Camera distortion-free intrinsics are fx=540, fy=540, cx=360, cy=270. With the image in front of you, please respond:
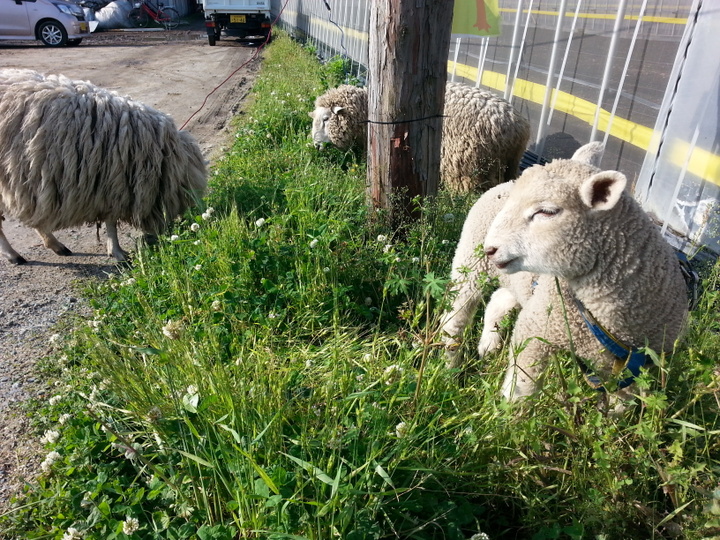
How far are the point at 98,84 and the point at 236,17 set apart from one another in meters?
9.65

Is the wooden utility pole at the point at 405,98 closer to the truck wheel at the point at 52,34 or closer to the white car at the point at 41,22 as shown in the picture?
the white car at the point at 41,22

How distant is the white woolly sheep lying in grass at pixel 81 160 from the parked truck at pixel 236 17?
16.7m

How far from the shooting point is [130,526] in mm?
1732

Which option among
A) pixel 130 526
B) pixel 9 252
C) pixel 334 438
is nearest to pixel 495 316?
pixel 334 438

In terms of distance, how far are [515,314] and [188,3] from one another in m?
39.3

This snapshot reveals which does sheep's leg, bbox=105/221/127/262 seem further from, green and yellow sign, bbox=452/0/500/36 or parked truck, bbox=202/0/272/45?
parked truck, bbox=202/0/272/45

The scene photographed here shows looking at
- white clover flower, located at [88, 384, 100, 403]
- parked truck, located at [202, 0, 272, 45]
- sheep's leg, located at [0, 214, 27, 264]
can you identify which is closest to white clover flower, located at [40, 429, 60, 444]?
white clover flower, located at [88, 384, 100, 403]

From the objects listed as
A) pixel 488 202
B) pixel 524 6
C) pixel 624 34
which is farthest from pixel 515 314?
pixel 524 6

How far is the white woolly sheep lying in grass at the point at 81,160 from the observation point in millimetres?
4082

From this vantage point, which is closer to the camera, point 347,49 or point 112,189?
point 112,189

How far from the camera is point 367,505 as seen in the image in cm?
164

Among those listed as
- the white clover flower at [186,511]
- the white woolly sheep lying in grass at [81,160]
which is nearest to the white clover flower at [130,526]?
the white clover flower at [186,511]

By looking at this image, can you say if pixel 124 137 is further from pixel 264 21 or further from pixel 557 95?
pixel 264 21

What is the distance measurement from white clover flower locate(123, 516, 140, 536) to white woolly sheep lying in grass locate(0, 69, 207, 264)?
2.80 m
